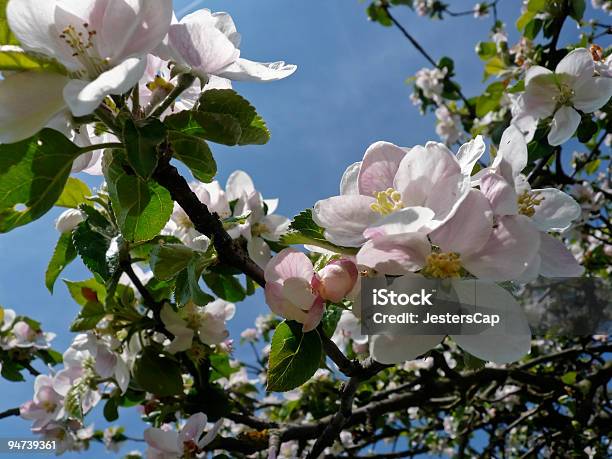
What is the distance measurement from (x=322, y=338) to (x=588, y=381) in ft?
5.80

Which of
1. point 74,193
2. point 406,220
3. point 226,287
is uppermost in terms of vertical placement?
point 74,193

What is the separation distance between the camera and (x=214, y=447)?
1.50m

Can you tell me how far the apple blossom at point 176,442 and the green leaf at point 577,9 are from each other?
2.16 m

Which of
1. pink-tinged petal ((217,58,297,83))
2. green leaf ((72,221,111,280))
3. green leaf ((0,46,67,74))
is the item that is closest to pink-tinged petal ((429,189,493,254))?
pink-tinged petal ((217,58,297,83))

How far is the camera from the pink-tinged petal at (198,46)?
0.80 m

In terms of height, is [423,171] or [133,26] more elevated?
[133,26]

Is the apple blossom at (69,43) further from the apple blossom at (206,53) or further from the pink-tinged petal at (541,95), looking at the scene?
the pink-tinged petal at (541,95)

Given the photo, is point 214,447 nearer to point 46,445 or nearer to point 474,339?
point 46,445

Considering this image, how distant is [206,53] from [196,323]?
1.10 meters

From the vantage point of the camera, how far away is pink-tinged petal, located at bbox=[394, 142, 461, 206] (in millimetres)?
745

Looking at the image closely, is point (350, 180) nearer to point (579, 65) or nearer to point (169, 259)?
point (169, 259)

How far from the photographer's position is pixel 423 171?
0.76 m

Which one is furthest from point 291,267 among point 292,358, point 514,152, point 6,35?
point 6,35

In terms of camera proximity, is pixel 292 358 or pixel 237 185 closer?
pixel 292 358
